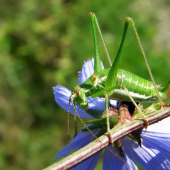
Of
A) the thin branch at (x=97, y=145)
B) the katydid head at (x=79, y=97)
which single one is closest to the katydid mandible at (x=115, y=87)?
the katydid head at (x=79, y=97)

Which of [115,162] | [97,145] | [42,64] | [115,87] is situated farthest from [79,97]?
[42,64]

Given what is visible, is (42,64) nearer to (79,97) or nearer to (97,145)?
(79,97)

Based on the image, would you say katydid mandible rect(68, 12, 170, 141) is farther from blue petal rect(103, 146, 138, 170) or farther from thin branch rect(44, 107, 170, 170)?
thin branch rect(44, 107, 170, 170)

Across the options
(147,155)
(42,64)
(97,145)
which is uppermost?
(42,64)

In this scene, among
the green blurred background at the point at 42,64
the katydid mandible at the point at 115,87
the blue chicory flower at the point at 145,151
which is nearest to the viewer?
the blue chicory flower at the point at 145,151

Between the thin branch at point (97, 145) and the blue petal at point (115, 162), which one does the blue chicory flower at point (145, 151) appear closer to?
the blue petal at point (115, 162)

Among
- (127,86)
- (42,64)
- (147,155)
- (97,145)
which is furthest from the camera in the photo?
(42,64)
